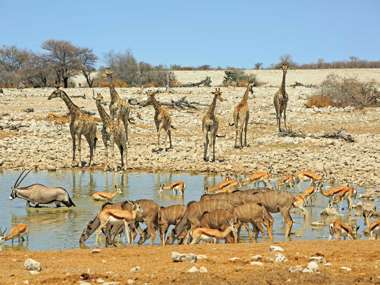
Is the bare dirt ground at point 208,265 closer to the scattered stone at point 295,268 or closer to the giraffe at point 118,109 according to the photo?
the scattered stone at point 295,268

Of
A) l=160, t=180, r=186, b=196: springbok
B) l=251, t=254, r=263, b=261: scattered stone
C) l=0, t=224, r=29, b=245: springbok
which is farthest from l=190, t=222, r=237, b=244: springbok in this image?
l=160, t=180, r=186, b=196: springbok

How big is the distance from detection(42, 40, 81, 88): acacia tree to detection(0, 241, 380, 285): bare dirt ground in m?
43.9

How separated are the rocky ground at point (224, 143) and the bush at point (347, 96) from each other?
3.08ft

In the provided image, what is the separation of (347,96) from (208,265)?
27448 mm

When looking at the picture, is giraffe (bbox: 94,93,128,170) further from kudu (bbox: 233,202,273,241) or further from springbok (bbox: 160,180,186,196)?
kudu (bbox: 233,202,273,241)

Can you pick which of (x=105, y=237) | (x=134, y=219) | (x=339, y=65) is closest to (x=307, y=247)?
(x=134, y=219)

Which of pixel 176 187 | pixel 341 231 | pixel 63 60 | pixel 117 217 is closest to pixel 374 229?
pixel 341 231

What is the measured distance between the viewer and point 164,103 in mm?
32906

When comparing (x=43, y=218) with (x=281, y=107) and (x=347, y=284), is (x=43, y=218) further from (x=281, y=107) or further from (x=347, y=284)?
(x=281, y=107)

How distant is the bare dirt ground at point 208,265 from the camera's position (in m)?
7.52

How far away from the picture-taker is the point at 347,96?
34531 millimetres

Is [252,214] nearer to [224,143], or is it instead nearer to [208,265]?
[208,265]

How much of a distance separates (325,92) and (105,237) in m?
25.9

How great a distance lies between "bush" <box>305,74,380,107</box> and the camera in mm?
33906
